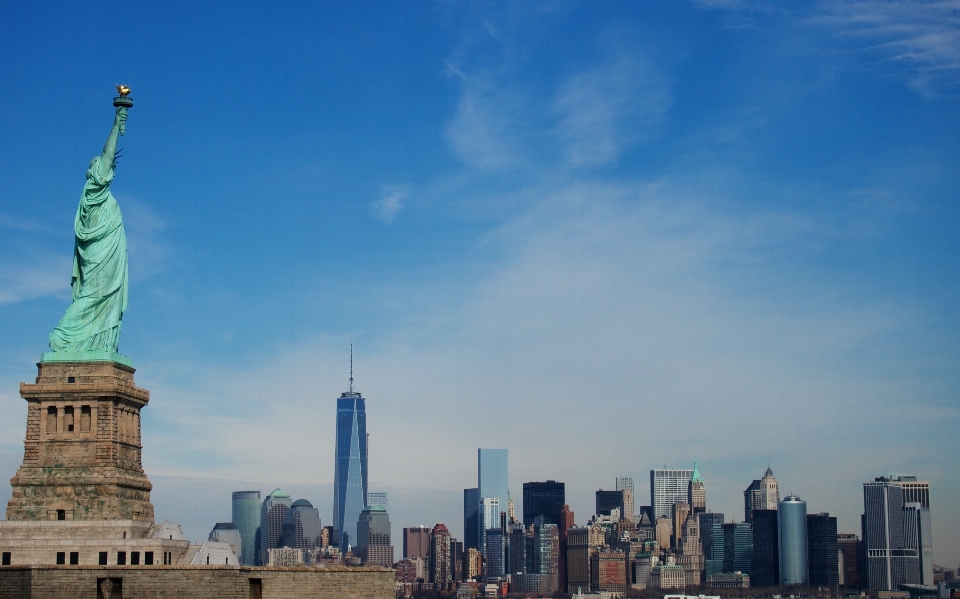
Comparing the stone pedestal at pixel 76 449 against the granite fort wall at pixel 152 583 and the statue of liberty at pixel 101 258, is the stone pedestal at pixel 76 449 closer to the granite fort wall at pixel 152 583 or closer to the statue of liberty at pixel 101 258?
the statue of liberty at pixel 101 258

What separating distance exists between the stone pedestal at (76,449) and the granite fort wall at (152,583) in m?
10.4

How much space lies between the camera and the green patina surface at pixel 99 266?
71812 millimetres

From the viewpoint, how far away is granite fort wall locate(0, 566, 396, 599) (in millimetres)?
57312

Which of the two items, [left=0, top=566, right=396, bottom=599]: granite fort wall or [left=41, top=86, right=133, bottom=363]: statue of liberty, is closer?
[left=0, top=566, right=396, bottom=599]: granite fort wall

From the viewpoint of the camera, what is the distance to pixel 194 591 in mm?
57688

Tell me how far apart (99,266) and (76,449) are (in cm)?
957

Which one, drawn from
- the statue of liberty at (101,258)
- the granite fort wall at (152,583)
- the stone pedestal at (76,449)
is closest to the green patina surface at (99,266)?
the statue of liberty at (101,258)

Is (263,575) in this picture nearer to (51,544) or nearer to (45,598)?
(45,598)

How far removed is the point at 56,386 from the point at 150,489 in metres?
7.64

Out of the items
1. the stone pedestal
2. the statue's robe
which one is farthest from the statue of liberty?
the stone pedestal

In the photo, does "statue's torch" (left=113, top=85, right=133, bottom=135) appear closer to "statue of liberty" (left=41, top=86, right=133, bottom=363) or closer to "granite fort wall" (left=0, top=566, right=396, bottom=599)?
"statue of liberty" (left=41, top=86, right=133, bottom=363)


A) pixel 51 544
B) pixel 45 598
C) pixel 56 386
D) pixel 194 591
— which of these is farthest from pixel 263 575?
pixel 56 386

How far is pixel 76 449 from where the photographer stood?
69.4 m

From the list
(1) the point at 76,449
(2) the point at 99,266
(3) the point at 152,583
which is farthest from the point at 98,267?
(3) the point at 152,583
